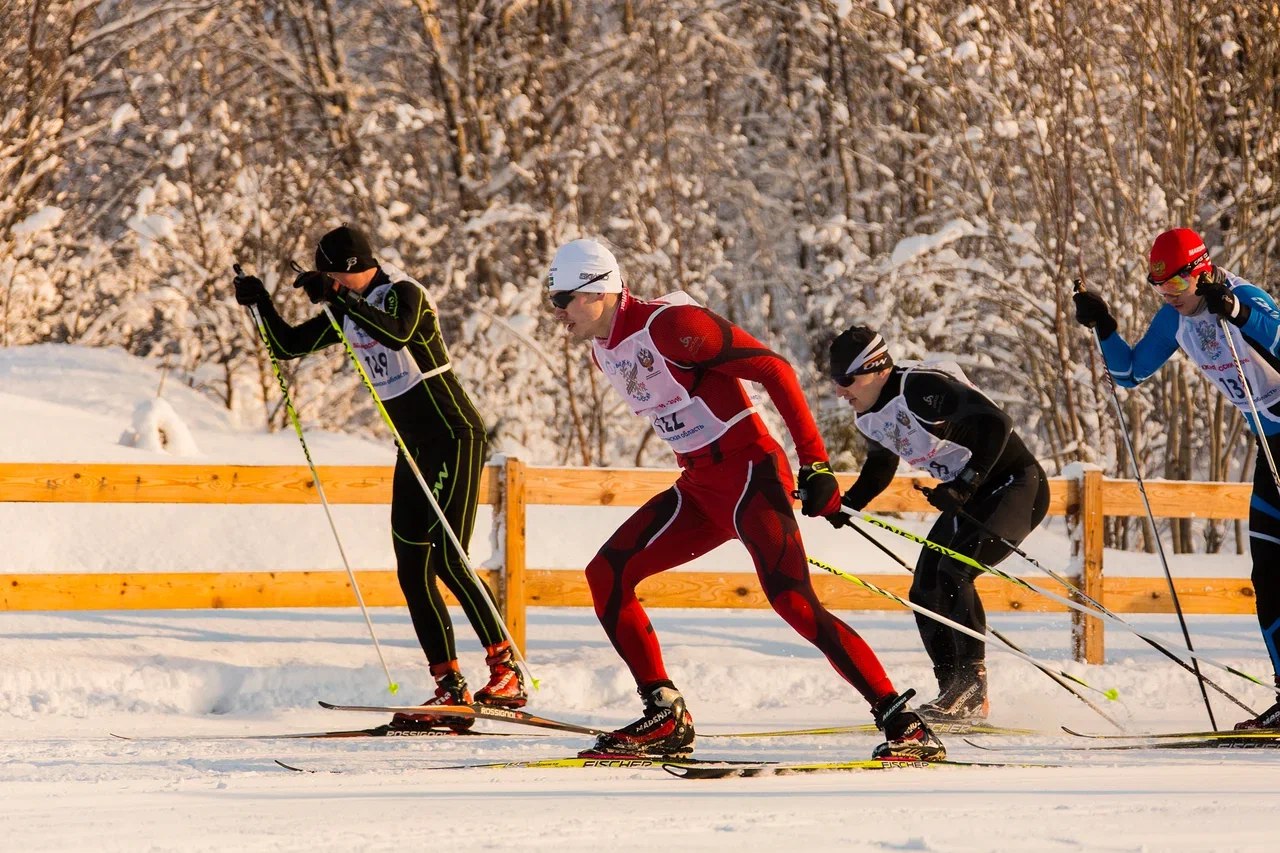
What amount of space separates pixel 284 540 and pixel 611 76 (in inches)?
356

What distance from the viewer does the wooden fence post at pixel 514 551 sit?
7254 mm

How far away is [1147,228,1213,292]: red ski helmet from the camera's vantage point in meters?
5.43

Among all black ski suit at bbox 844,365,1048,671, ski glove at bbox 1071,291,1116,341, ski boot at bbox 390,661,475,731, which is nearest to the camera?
black ski suit at bbox 844,365,1048,671

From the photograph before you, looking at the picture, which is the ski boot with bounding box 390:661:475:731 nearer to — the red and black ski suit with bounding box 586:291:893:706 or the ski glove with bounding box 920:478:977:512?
the red and black ski suit with bounding box 586:291:893:706

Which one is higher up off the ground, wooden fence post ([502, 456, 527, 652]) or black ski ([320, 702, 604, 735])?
wooden fence post ([502, 456, 527, 652])

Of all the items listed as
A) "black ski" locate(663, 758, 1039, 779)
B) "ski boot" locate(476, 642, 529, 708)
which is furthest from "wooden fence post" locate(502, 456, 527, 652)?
"black ski" locate(663, 758, 1039, 779)

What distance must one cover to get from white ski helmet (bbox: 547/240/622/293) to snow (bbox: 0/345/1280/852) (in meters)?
1.55

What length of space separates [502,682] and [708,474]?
167 cm

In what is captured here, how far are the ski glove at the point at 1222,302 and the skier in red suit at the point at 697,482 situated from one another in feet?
5.91

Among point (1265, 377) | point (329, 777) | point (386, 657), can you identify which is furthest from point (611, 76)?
point (329, 777)

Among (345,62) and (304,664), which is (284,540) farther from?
(345,62)

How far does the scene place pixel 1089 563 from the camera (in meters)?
7.86

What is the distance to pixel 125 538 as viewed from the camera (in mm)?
9062

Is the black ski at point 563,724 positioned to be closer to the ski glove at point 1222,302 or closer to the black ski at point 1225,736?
the black ski at point 1225,736
